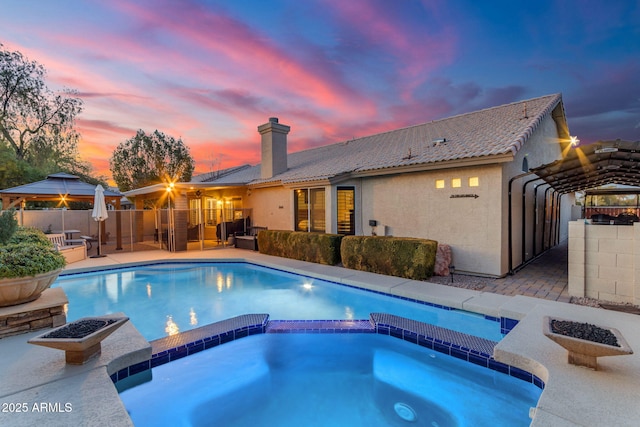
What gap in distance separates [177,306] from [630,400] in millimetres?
7960

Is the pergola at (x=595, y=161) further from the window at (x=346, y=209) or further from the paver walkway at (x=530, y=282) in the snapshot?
the window at (x=346, y=209)

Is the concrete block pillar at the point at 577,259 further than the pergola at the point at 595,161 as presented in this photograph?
Yes

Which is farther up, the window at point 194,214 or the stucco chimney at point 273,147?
the stucco chimney at point 273,147

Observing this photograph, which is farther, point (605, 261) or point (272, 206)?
point (272, 206)

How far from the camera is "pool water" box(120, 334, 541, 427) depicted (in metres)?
3.75

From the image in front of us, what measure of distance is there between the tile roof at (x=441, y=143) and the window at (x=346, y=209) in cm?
84

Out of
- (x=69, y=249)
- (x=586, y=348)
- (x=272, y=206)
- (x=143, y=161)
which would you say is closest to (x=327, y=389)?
(x=586, y=348)

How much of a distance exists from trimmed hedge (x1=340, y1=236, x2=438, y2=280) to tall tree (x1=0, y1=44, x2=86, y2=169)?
93.5 feet

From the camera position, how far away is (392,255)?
8711mm

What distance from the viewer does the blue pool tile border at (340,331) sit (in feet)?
14.3

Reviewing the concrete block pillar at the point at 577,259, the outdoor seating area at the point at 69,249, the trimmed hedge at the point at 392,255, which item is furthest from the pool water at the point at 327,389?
the outdoor seating area at the point at 69,249

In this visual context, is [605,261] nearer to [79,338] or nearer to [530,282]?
[530,282]

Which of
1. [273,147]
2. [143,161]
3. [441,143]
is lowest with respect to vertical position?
[441,143]

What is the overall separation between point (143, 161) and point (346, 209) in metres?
24.8
